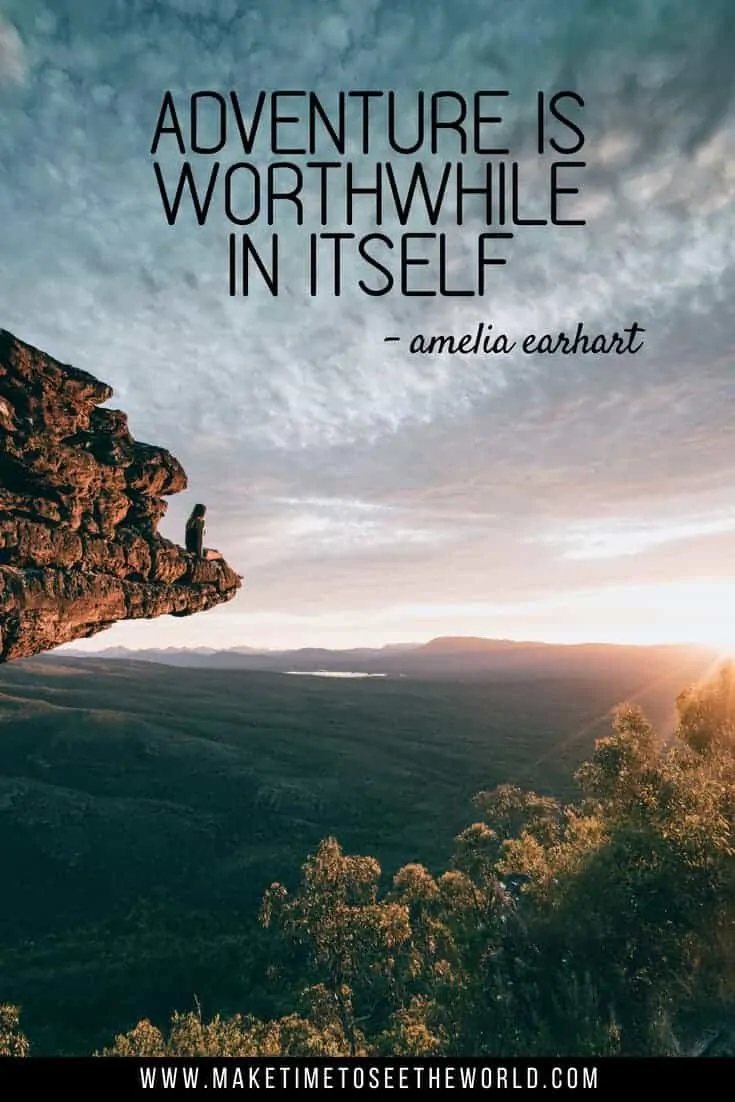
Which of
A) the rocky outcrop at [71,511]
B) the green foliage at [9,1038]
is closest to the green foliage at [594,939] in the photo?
the green foliage at [9,1038]

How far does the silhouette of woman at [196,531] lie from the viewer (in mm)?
37000

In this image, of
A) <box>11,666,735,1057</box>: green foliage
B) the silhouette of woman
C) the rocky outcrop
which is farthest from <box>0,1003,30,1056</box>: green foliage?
the silhouette of woman

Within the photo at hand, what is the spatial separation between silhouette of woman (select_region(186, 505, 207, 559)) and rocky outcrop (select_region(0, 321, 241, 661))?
7.50ft

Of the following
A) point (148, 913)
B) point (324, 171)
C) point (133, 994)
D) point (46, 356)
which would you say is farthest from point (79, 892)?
point (324, 171)

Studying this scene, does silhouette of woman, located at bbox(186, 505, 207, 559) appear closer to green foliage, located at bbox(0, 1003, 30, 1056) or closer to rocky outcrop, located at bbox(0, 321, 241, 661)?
rocky outcrop, located at bbox(0, 321, 241, 661)

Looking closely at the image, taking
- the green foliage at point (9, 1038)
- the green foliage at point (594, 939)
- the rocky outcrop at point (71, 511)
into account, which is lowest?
the green foliage at point (9, 1038)

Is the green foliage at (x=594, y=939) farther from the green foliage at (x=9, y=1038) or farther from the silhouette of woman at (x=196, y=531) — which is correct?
the silhouette of woman at (x=196, y=531)

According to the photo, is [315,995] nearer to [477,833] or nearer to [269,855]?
[477,833]

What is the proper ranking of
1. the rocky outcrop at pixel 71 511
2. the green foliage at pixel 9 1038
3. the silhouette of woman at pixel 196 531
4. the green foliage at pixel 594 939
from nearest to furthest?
the green foliage at pixel 594 939, the rocky outcrop at pixel 71 511, the silhouette of woman at pixel 196 531, the green foliage at pixel 9 1038

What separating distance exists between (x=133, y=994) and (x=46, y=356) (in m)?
102

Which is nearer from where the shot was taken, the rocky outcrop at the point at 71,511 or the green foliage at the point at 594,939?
the green foliage at the point at 594,939

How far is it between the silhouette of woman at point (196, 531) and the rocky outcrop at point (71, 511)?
228 cm

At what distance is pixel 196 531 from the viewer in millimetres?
37969

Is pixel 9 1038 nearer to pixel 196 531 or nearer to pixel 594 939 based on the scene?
pixel 196 531
